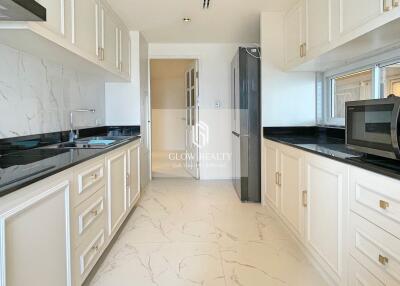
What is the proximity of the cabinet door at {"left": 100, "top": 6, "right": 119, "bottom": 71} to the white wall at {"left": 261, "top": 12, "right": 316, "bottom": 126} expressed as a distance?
5.31 ft

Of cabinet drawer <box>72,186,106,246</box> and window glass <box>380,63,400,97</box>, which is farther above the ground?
window glass <box>380,63,400,97</box>

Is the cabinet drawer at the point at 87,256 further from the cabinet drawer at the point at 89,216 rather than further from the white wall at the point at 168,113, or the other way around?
the white wall at the point at 168,113

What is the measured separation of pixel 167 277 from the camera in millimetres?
2004

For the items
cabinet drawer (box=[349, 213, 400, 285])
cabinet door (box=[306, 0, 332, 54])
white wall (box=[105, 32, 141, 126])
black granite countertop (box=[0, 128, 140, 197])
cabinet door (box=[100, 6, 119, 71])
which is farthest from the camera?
white wall (box=[105, 32, 141, 126])

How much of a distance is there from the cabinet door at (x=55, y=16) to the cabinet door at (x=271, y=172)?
207 cm

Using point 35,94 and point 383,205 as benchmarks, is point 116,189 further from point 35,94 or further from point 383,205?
point 383,205

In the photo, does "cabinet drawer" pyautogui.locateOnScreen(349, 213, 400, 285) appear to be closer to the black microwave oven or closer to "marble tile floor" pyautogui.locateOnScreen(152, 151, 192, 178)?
the black microwave oven

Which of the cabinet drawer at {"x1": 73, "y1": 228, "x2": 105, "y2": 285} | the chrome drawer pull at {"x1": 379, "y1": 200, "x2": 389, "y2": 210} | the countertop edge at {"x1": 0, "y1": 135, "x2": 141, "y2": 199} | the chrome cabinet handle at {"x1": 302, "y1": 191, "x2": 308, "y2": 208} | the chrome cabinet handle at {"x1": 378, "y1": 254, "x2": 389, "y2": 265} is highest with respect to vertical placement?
the countertop edge at {"x1": 0, "y1": 135, "x2": 141, "y2": 199}

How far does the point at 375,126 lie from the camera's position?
1.52 meters

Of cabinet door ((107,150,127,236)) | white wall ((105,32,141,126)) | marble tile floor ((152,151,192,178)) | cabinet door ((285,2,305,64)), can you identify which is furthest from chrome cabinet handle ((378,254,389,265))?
marble tile floor ((152,151,192,178))

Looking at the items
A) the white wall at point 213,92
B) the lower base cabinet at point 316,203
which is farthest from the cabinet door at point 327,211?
the white wall at point 213,92

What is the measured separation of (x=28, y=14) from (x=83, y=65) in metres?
1.35

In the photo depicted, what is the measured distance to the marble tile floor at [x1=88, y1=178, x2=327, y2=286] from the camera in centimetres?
198

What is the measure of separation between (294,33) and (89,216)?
8.29 ft
